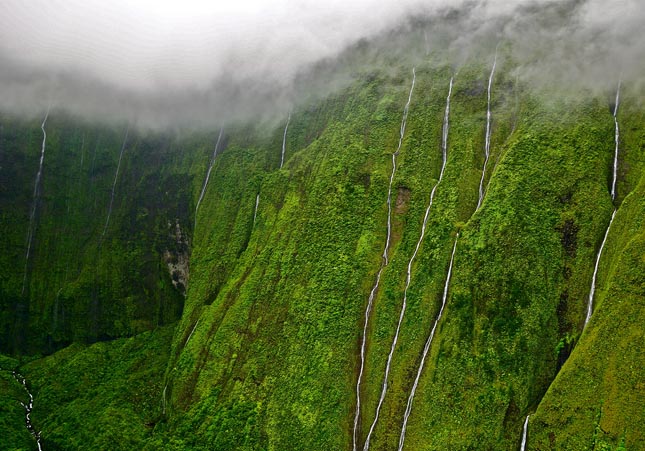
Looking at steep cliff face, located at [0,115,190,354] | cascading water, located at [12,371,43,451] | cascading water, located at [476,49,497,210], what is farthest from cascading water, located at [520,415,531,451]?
cascading water, located at [12,371,43,451]

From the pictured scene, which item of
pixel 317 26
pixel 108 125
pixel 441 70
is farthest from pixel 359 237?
pixel 108 125

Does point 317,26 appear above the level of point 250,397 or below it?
above

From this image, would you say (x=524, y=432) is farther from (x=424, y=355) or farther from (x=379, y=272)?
(x=379, y=272)

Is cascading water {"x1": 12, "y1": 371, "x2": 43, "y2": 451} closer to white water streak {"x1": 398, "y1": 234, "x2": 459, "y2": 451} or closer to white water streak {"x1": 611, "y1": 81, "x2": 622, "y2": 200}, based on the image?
white water streak {"x1": 398, "y1": 234, "x2": 459, "y2": 451}

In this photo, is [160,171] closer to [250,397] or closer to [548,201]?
[250,397]

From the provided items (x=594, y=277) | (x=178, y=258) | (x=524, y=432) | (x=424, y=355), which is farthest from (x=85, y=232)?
(x=594, y=277)

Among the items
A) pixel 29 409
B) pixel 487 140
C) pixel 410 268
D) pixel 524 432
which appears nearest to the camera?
pixel 524 432
